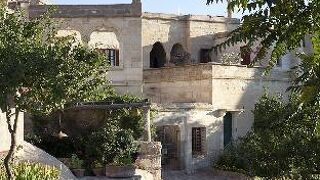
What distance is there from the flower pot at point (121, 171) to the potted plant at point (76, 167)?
2.97 ft

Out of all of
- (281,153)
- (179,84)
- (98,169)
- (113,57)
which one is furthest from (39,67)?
(113,57)

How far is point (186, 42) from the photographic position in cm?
3450

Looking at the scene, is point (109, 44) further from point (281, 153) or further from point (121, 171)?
point (281, 153)

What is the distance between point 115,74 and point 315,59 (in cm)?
2613

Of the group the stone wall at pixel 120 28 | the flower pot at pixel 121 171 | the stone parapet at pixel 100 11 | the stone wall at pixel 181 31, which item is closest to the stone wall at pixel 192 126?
the stone wall at pixel 120 28

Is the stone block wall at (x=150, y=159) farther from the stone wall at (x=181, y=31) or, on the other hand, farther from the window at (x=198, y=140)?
the stone wall at (x=181, y=31)

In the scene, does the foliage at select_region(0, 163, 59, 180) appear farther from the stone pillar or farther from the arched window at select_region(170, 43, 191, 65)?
the arched window at select_region(170, 43, 191, 65)

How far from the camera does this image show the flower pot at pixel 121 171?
58.3 ft

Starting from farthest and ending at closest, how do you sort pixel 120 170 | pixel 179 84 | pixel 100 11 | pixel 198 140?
1. pixel 100 11
2. pixel 179 84
3. pixel 198 140
4. pixel 120 170

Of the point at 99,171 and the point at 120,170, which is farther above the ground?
the point at 120,170

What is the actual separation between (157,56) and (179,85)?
252 inches

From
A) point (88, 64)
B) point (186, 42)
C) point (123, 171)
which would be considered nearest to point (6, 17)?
point (88, 64)

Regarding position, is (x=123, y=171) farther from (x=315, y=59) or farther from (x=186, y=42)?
(x=186, y=42)

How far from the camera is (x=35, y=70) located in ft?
37.6
